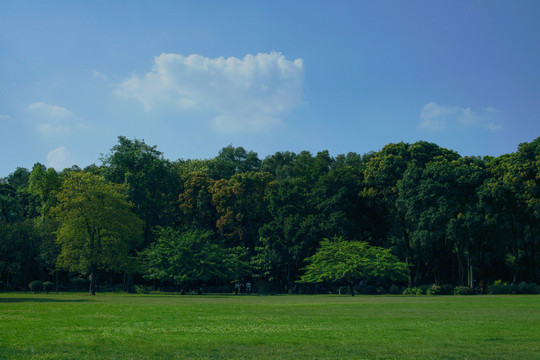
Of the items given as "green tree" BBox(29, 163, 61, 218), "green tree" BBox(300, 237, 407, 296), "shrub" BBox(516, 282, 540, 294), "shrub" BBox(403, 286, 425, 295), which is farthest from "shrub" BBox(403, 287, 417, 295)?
"green tree" BBox(29, 163, 61, 218)

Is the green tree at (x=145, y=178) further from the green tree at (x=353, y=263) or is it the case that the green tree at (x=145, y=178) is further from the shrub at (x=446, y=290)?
the shrub at (x=446, y=290)

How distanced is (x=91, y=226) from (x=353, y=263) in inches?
1057

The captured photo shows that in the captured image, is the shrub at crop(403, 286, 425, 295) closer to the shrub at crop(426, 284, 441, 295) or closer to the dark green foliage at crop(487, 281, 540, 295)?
the shrub at crop(426, 284, 441, 295)

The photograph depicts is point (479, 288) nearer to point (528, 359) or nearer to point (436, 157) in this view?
point (436, 157)

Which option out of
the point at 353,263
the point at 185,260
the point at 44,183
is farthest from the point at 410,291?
the point at 44,183

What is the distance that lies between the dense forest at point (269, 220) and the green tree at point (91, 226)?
118 mm

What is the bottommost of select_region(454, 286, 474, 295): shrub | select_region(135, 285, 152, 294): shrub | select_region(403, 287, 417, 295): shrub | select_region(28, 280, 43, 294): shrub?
select_region(135, 285, 152, 294): shrub

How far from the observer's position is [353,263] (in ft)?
159

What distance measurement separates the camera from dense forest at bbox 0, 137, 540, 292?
5006cm

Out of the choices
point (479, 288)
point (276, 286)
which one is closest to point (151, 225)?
point (276, 286)

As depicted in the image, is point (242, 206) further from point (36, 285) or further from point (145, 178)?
point (36, 285)

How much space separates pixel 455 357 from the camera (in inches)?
446

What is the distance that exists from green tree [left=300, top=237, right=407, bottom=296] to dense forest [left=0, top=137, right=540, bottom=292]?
9.36 ft

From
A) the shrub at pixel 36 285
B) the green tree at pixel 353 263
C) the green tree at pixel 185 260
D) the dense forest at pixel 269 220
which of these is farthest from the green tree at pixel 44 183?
the green tree at pixel 353 263
